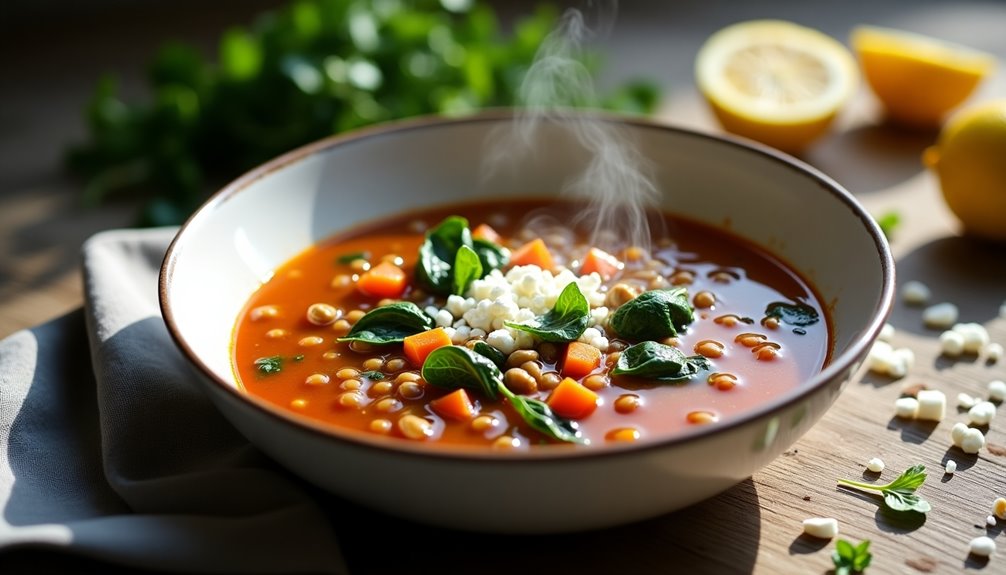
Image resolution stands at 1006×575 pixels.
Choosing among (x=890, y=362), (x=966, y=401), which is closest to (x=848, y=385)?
(x=890, y=362)

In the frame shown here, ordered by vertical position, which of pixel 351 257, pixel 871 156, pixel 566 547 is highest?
pixel 351 257

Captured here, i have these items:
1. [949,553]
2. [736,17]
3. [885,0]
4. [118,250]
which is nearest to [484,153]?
[118,250]

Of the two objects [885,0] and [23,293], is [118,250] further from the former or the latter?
[885,0]

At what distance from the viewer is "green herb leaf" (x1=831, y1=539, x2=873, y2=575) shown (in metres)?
1.75

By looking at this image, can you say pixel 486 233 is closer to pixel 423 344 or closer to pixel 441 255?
pixel 441 255

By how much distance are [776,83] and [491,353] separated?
6.93 feet

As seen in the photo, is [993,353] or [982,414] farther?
[993,353]

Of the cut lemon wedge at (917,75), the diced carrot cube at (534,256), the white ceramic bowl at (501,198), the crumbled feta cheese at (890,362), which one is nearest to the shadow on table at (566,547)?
the white ceramic bowl at (501,198)

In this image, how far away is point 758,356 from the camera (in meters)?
2.13

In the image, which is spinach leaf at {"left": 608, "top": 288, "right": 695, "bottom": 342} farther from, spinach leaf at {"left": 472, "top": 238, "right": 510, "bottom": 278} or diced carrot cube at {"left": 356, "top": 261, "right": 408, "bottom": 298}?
diced carrot cube at {"left": 356, "top": 261, "right": 408, "bottom": 298}

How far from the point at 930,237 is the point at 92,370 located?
8.04ft

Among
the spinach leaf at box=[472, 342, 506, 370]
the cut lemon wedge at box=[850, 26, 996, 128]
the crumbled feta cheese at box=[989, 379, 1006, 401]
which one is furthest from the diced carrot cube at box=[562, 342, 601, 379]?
the cut lemon wedge at box=[850, 26, 996, 128]

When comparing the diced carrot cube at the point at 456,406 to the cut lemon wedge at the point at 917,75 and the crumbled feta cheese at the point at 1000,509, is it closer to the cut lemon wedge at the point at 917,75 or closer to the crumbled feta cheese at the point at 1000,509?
→ the crumbled feta cheese at the point at 1000,509

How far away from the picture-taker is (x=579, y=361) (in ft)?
6.75
